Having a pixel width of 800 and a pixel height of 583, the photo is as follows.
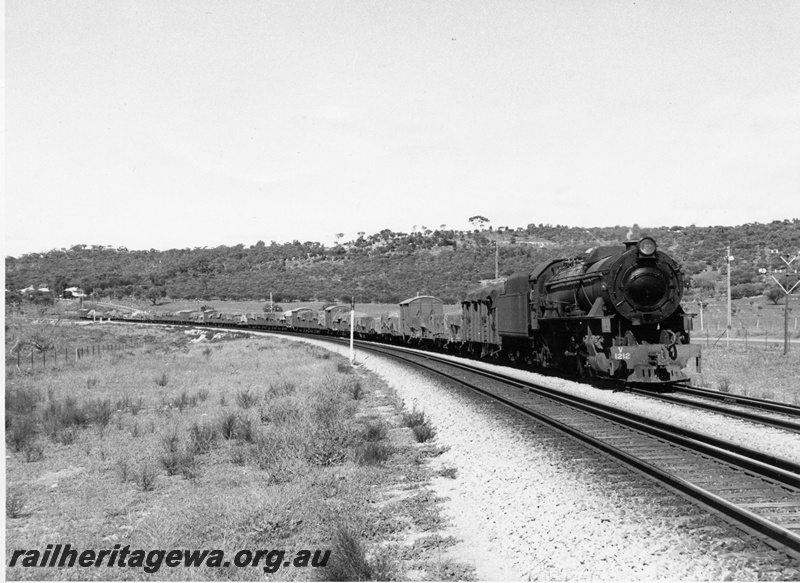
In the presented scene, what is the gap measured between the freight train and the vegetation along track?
3.32 metres

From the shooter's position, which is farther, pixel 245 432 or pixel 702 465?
pixel 245 432

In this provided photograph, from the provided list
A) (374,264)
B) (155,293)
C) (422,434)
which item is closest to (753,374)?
(422,434)

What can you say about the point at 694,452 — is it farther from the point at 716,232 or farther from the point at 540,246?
the point at 540,246

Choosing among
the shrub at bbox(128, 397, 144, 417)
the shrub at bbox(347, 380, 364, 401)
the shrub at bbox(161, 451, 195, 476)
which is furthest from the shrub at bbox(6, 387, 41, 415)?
the shrub at bbox(161, 451, 195, 476)

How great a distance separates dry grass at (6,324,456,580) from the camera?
274 inches

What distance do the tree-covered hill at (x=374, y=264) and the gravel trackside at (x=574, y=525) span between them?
64847 mm

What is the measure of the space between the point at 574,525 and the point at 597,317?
35.7 feet

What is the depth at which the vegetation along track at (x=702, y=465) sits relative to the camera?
6387 millimetres

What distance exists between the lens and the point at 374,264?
141 metres

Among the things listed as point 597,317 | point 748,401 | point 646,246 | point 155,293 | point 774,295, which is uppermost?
point 155,293

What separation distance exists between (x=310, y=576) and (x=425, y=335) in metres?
34.4

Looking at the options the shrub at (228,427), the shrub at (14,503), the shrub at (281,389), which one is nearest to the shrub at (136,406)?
the shrub at (281,389)

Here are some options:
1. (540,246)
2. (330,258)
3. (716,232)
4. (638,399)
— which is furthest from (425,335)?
(330,258)

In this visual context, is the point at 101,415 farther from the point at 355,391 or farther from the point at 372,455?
the point at 372,455
